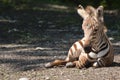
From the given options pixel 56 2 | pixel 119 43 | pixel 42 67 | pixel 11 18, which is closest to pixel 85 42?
pixel 42 67

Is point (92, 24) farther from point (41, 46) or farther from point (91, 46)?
point (41, 46)

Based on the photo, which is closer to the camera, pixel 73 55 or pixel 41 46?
pixel 73 55

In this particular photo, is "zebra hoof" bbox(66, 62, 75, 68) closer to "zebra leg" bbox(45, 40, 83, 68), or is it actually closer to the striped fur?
the striped fur

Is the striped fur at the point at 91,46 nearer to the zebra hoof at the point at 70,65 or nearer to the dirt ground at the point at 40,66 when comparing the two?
the zebra hoof at the point at 70,65

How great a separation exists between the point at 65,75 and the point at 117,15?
12.2 m

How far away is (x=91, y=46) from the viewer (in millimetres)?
8281

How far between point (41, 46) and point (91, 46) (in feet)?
13.6

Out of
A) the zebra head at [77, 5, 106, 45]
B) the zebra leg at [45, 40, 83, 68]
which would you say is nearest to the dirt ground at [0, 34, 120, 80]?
the zebra leg at [45, 40, 83, 68]

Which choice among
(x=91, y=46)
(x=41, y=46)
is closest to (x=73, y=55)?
(x=91, y=46)

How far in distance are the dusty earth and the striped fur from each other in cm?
14

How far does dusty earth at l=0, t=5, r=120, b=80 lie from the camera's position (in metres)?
8.26

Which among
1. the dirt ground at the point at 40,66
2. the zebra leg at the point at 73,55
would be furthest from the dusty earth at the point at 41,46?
the zebra leg at the point at 73,55

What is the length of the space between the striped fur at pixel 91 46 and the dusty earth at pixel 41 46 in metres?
0.14

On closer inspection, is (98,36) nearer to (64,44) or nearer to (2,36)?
(64,44)
